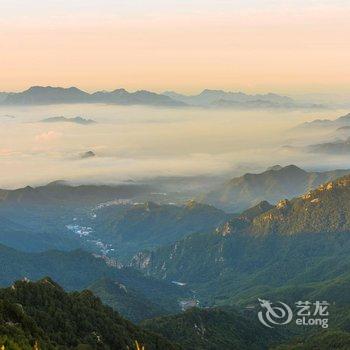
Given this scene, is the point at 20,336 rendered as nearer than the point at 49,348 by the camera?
Yes
